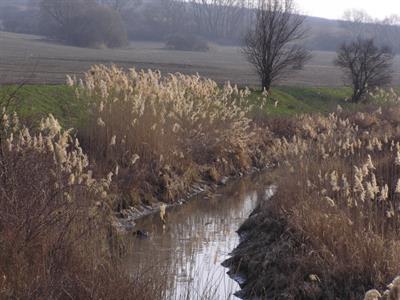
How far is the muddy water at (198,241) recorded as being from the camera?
7949mm

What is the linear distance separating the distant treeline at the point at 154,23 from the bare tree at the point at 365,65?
20.6 m

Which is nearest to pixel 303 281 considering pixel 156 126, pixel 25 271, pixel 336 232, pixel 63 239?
pixel 336 232

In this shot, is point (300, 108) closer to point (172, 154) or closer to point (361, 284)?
point (172, 154)

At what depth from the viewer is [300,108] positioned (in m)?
31.8

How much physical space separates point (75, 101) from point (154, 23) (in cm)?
9822

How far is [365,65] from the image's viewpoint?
3753 cm

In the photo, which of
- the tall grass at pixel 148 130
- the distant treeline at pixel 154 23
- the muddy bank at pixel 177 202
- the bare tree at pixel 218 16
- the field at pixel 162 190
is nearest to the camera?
the field at pixel 162 190

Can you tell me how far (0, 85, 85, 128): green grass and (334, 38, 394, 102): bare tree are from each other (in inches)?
734

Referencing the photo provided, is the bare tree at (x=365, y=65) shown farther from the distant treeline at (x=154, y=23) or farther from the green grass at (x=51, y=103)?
the distant treeline at (x=154, y=23)

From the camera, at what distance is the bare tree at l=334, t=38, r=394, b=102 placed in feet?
123

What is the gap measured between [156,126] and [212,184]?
2575 millimetres

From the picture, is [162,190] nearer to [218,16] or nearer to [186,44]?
[186,44]

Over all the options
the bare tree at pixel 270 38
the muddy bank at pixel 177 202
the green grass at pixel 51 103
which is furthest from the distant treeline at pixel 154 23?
the muddy bank at pixel 177 202

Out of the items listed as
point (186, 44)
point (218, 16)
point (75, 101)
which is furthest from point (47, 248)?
point (218, 16)
